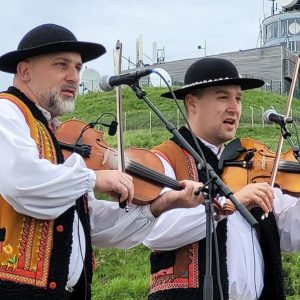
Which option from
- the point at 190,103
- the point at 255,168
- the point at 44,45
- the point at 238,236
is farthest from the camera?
the point at 190,103

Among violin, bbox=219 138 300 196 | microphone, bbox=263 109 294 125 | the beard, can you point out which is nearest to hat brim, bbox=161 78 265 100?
microphone, bbox=263 109 294 125

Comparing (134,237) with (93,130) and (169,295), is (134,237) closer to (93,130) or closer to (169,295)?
(169,295)

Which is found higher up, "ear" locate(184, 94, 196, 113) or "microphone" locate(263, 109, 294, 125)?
"ear" locate(184, 94, 196, 113)

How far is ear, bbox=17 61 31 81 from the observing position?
2979mm

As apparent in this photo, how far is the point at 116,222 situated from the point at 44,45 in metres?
0.90

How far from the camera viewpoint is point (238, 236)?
338 cm

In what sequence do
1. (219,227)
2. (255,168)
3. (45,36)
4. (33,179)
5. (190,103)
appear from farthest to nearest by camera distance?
(190,103), (255,168), (219,227), (45,36), (33,179)

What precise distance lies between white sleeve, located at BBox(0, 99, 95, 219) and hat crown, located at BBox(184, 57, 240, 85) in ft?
3.88

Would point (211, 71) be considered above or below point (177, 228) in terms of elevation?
above

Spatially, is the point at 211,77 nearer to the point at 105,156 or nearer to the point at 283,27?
the point at 105,156

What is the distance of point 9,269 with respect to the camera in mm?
2578

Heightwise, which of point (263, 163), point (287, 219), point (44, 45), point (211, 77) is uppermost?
point (211, 77)

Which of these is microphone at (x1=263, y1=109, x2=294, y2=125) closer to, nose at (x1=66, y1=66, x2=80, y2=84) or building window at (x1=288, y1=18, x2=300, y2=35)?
nose at (x1=66, y1=66, x2=80, y2=84)

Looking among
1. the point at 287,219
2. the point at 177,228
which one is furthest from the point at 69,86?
the point at 287,219
